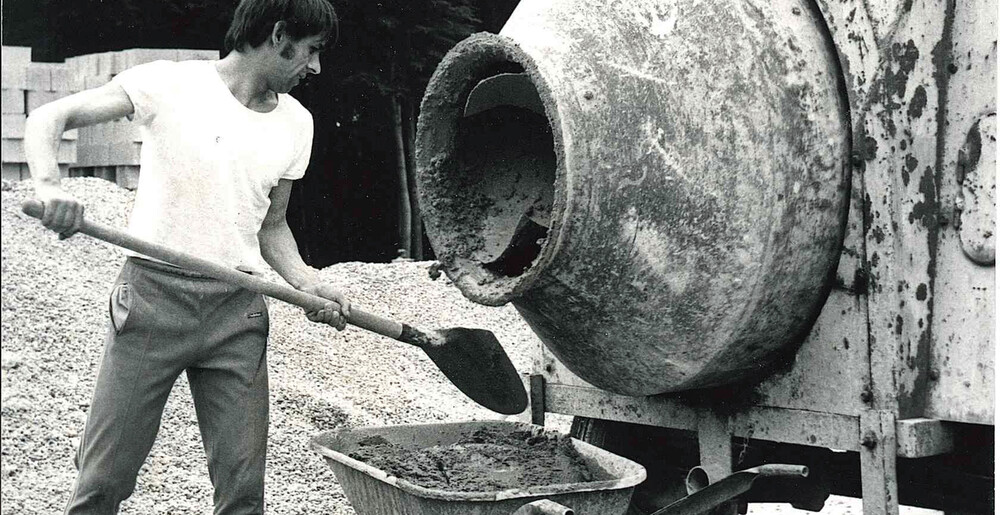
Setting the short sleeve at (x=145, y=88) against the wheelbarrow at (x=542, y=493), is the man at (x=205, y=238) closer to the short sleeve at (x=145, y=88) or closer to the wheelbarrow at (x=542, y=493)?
the short sleeve at (x=145, y=88)

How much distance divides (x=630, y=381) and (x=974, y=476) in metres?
0.94

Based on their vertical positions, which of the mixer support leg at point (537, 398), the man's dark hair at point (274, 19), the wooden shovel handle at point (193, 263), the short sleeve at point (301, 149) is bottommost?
the mixer support leg at point (537, 398)

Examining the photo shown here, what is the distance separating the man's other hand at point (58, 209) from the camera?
8.12 feet

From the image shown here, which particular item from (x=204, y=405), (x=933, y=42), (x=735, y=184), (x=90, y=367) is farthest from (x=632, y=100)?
(x=90, y=367)

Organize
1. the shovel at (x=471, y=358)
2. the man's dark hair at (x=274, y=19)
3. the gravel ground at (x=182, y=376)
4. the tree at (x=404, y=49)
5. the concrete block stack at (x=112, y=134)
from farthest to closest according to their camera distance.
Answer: the tree at (x=404, y=49) < the concrete block stack at (x=112, y=134) < the gravel ground at (x=182, y=376) < the shovel at (x=471, y=358) < the man's dark hair at (x=274, y=19)

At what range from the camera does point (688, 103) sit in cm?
274

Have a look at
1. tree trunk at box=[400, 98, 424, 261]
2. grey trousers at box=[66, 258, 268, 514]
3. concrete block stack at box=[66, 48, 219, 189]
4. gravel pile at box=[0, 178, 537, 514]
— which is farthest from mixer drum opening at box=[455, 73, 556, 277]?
tree trunk at box=[400, 98, 424, 261]

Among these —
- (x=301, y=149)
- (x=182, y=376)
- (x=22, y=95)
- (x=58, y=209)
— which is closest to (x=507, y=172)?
(x=301, y=149)

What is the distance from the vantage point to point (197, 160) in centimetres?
293

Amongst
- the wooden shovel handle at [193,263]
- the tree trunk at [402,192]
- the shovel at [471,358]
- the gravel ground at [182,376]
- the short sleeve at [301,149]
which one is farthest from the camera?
the tree trunk at [402,192]

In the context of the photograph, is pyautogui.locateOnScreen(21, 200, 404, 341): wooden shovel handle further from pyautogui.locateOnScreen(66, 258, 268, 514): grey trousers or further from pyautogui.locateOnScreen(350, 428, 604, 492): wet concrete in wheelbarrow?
pyautogui.locateOnScreen(350, 428, 604, 492): wet concrete in wheelbarrow

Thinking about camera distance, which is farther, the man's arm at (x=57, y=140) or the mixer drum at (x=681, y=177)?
the mixer drum at (x=681, y=177)

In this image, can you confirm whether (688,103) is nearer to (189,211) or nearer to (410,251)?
(189,211)

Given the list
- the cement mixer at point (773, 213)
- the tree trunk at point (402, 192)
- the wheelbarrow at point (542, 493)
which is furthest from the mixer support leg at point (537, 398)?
the tree trunk at point (402, 192)
